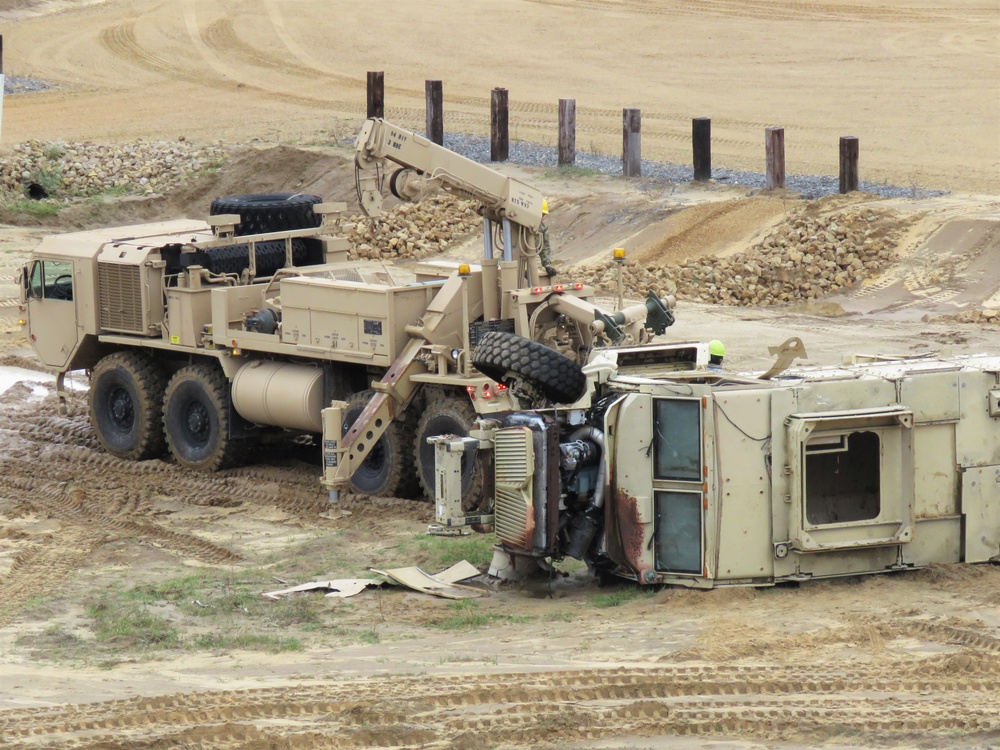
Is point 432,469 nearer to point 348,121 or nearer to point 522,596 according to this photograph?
point 522,596

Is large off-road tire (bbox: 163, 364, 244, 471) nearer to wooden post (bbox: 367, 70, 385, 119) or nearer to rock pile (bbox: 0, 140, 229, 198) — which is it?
wooden post (bbox: 367, 70, 385, 119)

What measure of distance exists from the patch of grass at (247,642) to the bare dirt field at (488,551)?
0.03 meters

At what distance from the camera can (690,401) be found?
10914 millimetres

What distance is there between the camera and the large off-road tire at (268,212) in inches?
667

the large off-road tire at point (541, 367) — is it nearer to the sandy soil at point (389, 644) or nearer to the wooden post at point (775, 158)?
the sandy soil at point (389, 644)

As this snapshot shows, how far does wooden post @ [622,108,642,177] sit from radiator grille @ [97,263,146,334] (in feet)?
39.7

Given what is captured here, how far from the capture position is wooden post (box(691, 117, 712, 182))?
2645 cm

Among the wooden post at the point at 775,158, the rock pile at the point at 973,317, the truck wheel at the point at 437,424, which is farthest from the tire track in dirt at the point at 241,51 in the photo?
the truck wheel at the point at 437,424

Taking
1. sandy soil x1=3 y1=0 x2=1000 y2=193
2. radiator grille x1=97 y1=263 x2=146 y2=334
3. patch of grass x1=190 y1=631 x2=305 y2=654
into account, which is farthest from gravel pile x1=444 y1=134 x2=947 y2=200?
patch of grass x1=190 y1=631 x2=305 y2=654

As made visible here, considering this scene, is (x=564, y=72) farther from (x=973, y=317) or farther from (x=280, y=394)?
(x=280, y=394)

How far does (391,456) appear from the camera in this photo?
1488 centimetres

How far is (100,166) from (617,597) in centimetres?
2409

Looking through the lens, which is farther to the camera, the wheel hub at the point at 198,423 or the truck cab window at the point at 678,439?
the wheel hub at the point at 198,423

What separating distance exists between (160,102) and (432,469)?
25199 mm
